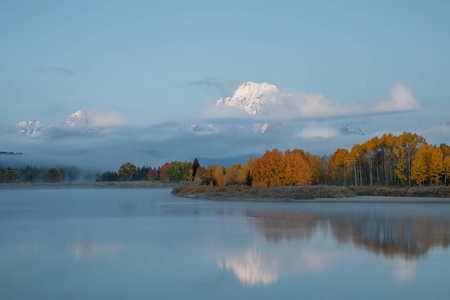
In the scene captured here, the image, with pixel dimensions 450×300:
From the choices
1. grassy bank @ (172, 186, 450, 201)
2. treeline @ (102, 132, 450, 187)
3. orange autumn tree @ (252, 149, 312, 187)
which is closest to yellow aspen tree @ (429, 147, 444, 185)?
treeline @ (102, 132, 450, 187)

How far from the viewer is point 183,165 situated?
174 metres

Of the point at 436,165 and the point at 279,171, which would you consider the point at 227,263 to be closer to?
the point at 436,165

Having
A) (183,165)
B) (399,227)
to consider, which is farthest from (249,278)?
(183,165)

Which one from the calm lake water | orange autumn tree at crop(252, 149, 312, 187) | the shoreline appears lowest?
the calm lake water

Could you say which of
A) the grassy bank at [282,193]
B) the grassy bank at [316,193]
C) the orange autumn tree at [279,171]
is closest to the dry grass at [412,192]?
the grassy bank at [316,193]

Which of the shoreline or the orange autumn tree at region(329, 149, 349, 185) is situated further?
the orange autumn tree at region(329, 149, 349, 185)

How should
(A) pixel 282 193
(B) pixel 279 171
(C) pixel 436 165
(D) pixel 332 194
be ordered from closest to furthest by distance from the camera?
(D) pixel 332 194, (A) pixel 282 193, (C) pixel 436 165, (B) pixel 279 171

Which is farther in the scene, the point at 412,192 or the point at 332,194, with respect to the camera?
the point at 412,192

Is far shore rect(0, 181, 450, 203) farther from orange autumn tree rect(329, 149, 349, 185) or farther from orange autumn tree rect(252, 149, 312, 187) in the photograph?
orange autumn tree rect(329, 149, 349, 185)

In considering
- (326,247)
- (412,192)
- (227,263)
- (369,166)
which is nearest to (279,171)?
(369,166)

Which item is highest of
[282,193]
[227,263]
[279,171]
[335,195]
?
[279,171]

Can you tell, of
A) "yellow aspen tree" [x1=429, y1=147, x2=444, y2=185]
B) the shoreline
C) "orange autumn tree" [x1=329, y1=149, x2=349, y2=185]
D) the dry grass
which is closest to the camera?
the shoreline

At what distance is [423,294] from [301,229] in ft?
41.4

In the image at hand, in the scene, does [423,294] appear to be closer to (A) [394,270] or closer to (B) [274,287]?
(A) [394,270]
